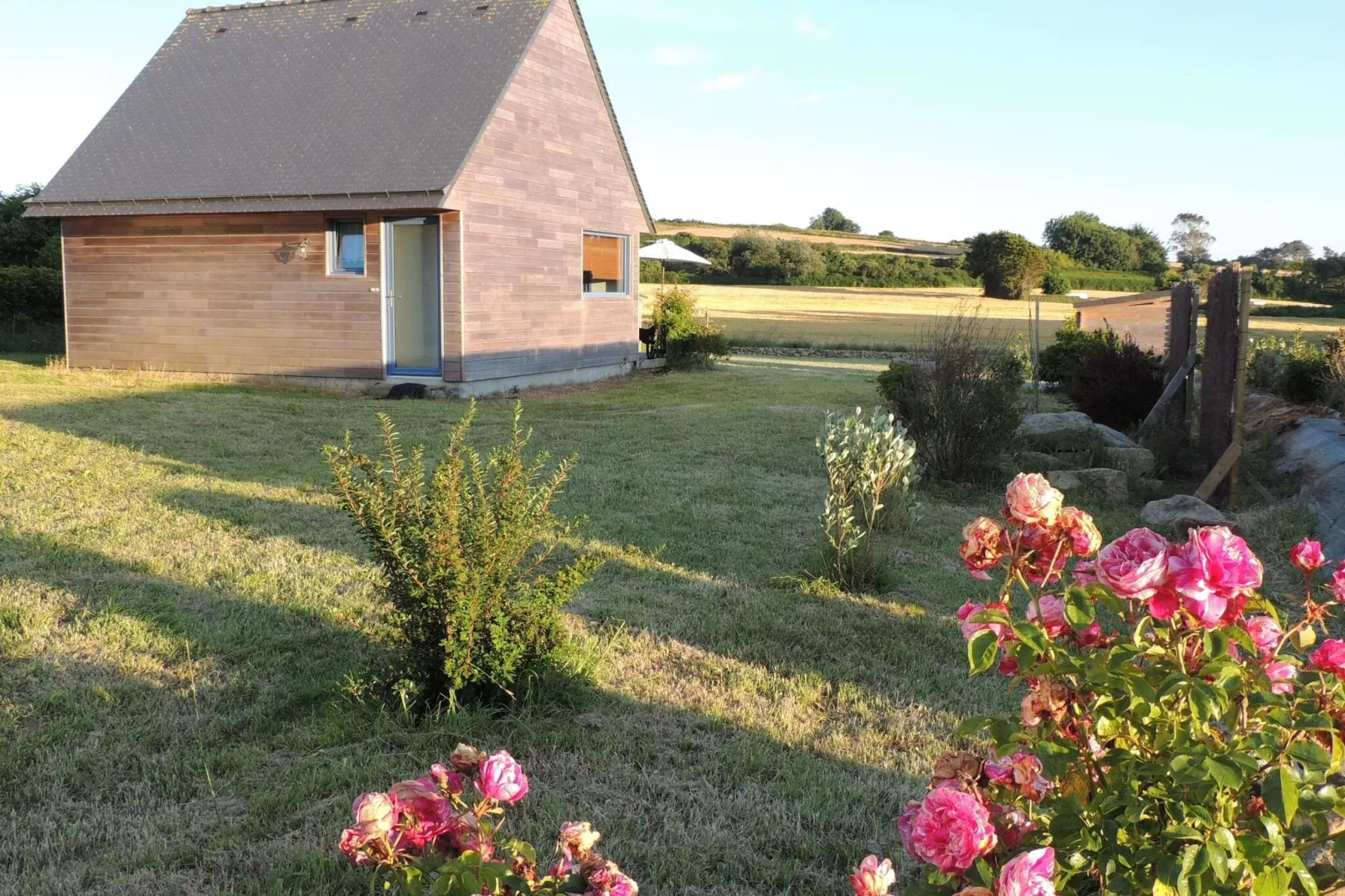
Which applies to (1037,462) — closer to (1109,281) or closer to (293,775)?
(293,775)

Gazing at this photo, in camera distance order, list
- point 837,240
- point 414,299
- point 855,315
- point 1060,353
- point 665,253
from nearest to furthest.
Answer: point 414,299 < point 1060,353 < point 665,253 < point 855,315 < point 837,240

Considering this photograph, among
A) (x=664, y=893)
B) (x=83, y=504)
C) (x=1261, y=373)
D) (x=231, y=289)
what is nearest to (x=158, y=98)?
(x=231, y=289)

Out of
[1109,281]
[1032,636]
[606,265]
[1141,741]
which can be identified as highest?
[1109,281]

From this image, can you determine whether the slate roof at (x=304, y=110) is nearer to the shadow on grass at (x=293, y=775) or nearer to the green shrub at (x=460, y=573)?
the shadow on grass at (x=293, y=775)

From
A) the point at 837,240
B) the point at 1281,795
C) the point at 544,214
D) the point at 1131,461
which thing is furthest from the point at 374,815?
the point at 837,240

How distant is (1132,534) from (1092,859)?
1.89 ft

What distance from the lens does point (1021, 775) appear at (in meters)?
1.96

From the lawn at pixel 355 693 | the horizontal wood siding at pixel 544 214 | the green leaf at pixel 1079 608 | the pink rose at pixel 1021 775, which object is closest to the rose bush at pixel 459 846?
the pink rose at pixel 1021 775

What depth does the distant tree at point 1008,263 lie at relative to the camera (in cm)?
4969

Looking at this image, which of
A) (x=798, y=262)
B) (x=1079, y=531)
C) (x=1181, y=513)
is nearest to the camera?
(x=1079, y=531)

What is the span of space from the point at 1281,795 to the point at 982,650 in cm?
47

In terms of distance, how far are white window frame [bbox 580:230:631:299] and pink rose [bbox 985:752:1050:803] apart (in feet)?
52.3

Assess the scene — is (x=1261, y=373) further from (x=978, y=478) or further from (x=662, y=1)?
(x=662, y=1)

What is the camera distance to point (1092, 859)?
189cm
